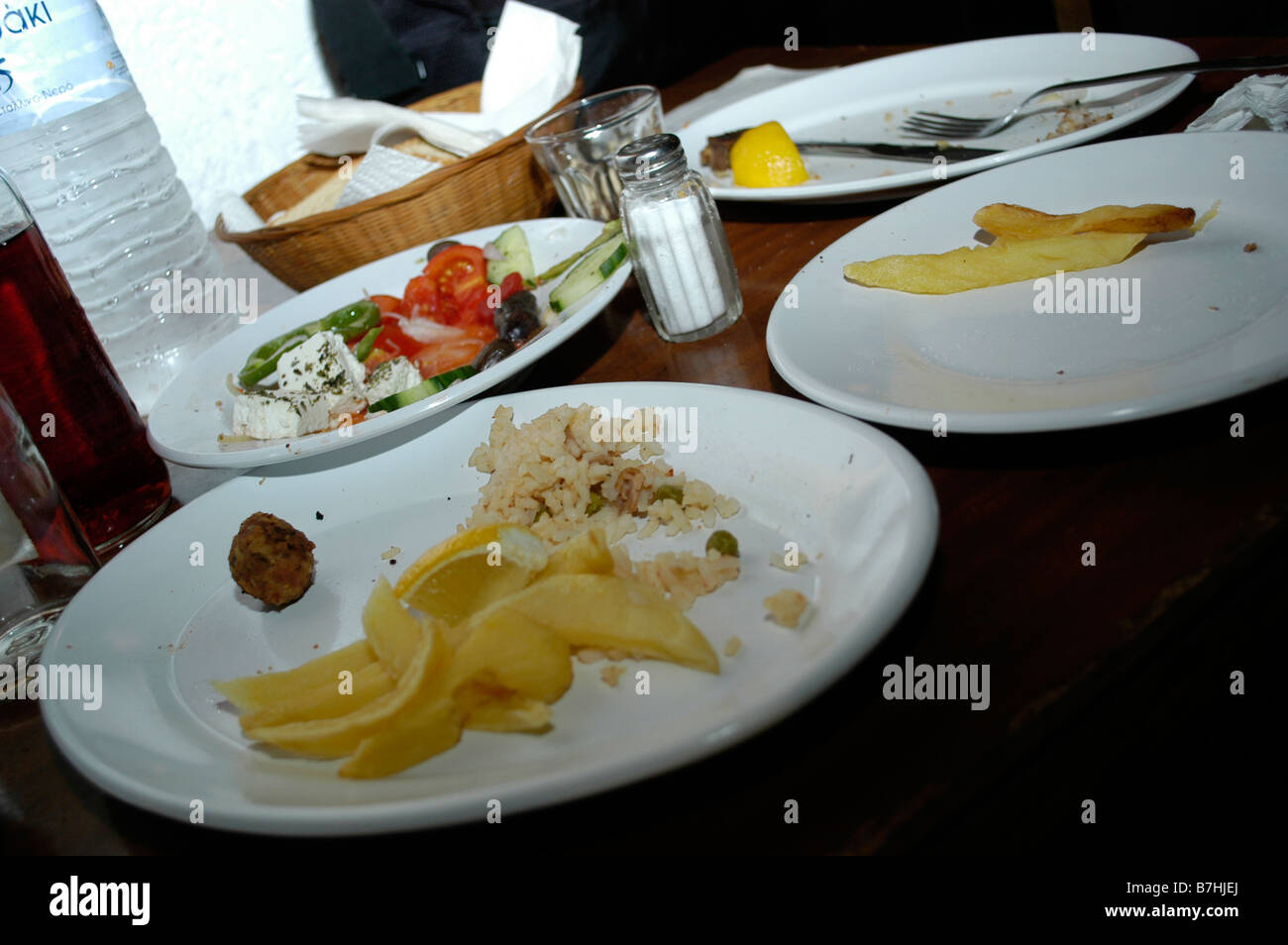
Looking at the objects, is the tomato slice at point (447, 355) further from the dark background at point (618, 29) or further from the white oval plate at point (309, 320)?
the dark background at point (618, 29)

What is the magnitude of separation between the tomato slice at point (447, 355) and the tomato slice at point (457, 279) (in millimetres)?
78

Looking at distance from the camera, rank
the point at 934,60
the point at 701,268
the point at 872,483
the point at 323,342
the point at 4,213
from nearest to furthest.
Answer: the point at 872,483 < the point at 4,213 < the point at 701,268 < the point at 323,342 < the point at 934,60

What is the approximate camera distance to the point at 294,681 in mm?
743

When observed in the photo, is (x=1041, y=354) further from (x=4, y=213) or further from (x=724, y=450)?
(x=4, y=213)

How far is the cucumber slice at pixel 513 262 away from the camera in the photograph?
135 cm

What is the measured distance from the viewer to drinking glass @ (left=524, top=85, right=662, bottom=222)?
1439mm

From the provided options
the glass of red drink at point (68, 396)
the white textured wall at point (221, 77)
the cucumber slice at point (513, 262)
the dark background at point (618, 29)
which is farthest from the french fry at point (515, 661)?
the white textured wall at point (221, 77)

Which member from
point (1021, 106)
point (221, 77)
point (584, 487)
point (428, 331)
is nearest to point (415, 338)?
point (428, 331)

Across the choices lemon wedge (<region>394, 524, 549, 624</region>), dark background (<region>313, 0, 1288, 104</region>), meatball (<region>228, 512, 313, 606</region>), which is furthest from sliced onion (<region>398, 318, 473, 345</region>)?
dark background (<region>313, 0, 1288, 104</region>)

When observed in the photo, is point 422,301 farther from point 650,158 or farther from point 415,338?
point 650,158

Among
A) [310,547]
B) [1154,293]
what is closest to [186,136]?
[310,547]

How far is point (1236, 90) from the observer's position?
44.7 inches
